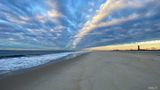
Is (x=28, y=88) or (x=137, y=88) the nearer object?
(x=137, y=88)

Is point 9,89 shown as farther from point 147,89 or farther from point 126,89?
point 147,89

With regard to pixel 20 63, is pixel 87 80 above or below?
below

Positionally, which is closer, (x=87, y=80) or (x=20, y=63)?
(x=87, y=80)

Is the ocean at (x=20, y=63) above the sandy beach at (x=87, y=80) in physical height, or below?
above

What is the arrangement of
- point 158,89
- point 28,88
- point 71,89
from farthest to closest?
point 28,88
point 71,89
point 158,89

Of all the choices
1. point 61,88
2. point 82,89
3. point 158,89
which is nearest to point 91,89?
point 82,89

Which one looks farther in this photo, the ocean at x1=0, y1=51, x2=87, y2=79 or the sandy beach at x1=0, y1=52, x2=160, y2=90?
the ocean at x1=0, y1=51, x2=87, y2=79

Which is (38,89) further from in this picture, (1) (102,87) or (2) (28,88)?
(1) (102,87)

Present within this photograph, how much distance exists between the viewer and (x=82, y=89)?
9586mm

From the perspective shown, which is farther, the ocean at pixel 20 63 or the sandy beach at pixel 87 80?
the ocean at pixel 20 63

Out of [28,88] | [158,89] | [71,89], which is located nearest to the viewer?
[158,89]

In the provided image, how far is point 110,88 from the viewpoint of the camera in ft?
32.3

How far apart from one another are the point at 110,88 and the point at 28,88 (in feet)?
13.4

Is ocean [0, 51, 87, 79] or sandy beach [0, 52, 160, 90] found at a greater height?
ocean [0, 51, 87, 79]
